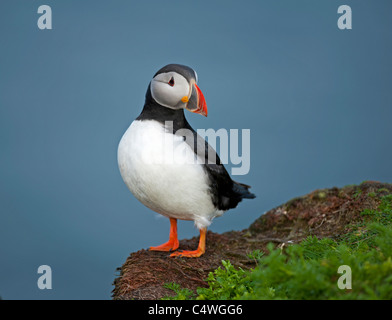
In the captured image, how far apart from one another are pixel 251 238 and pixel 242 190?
2.30 feet

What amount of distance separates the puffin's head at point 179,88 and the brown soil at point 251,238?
52.1 inches

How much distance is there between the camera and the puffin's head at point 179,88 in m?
3.49

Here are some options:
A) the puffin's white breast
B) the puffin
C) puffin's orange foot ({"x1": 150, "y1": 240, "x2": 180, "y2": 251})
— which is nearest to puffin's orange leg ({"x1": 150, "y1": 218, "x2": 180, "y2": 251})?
puffin's orange foot ({"x1": 150, "y1": 240, "x2": 180, "y2": 251})

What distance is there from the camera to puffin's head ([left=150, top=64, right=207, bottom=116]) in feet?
11.4

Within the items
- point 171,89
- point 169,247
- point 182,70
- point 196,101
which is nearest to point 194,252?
point 169,247

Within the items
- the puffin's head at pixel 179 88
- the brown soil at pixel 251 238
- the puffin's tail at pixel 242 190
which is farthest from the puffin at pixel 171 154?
the puffin's tail at pixel 242 190

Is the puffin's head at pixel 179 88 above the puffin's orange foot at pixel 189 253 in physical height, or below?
above

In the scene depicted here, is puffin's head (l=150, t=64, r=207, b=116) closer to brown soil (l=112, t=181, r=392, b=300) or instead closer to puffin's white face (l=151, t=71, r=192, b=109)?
puffin's white face (l=151, t=71, r=192, b=109)

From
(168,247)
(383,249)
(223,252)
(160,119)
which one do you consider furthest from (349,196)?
(383,249)

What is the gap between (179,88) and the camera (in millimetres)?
3484

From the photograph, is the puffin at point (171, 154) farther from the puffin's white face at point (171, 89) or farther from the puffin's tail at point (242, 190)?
the puffin's tail at point (242, 190)

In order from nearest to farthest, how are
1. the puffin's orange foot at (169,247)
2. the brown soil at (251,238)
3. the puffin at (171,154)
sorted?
the brown soil at (251,238) < the puffin at (171,154) < the puffin's orange foot at (169,247)
